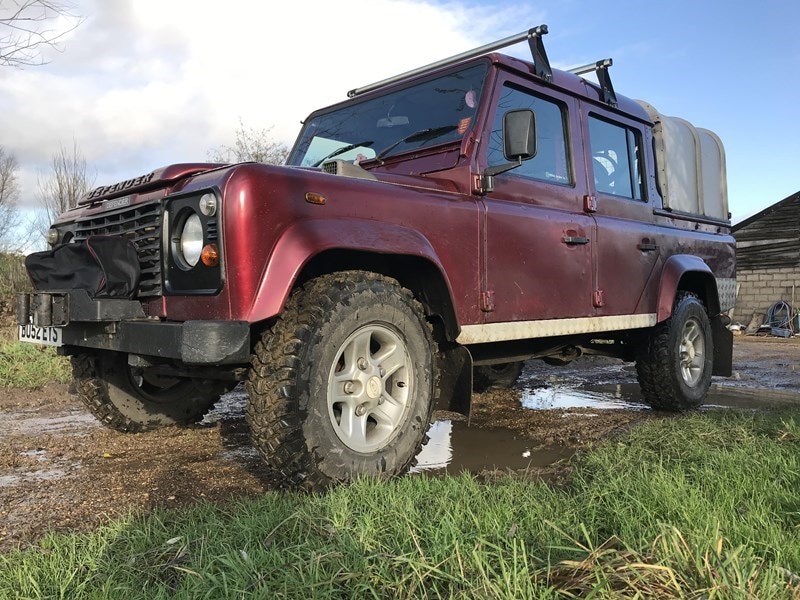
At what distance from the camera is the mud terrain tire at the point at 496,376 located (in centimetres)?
636

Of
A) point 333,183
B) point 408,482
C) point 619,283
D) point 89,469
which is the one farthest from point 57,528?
point 619,283

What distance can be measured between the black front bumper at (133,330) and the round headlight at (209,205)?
1.58 feet

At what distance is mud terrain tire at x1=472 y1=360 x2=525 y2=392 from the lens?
6363mm

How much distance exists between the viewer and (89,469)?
11.5ft

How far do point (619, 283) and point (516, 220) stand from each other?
1312 mm

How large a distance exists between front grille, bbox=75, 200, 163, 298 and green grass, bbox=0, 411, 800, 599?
1.05 metres

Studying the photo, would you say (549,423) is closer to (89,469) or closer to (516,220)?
(516,220)

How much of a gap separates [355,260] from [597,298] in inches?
80.9

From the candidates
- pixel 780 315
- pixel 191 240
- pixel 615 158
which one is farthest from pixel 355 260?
pixel 780 315

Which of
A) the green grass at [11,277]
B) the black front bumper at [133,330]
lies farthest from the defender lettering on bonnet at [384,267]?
the green grass at [11,277]

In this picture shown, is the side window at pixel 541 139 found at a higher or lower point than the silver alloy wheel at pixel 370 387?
higher

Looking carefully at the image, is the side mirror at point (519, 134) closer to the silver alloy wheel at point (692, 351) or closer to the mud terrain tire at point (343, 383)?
the mud terrain tire at point (343, 383)

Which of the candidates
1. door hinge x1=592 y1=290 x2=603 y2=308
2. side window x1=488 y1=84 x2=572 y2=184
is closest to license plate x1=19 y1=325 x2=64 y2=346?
side window x1=488 y1=84 x2=572 y2=184

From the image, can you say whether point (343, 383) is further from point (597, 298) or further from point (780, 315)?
point (780, 315)
